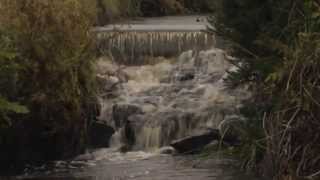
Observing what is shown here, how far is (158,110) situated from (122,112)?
940 millimetres

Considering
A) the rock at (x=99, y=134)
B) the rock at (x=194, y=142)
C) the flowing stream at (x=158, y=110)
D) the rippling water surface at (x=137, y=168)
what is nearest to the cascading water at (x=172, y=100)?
the flowing stream at (x=158, y=110)

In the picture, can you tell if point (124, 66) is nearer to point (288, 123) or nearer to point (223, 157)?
point (223, 157)

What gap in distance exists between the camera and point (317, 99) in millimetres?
12891

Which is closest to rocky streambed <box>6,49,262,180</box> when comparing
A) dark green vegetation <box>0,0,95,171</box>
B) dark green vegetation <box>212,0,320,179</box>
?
dark green vegetation <box>0,0,95,171</box>

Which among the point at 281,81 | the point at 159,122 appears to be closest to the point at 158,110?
the point at 159,122

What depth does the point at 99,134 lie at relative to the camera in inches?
837

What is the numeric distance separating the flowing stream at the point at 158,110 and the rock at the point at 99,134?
6.3 inches

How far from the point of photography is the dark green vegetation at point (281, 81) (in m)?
12.9

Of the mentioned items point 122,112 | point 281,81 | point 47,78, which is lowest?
point 122,112

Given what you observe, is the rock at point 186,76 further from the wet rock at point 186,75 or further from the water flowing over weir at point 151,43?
the water flowing over weir at point 151,43

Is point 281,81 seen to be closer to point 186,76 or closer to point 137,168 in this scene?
point 137,168

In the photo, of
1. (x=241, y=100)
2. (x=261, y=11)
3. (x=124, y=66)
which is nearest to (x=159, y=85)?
(x=124, y=66)

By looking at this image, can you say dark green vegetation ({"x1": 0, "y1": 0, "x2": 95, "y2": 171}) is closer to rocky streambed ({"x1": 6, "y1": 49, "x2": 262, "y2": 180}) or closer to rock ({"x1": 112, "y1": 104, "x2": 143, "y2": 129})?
rocky streambed ({"x1": 6, "y1": 49, "x2": 262, "y2": 180})

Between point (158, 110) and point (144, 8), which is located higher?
point (144, 8)
